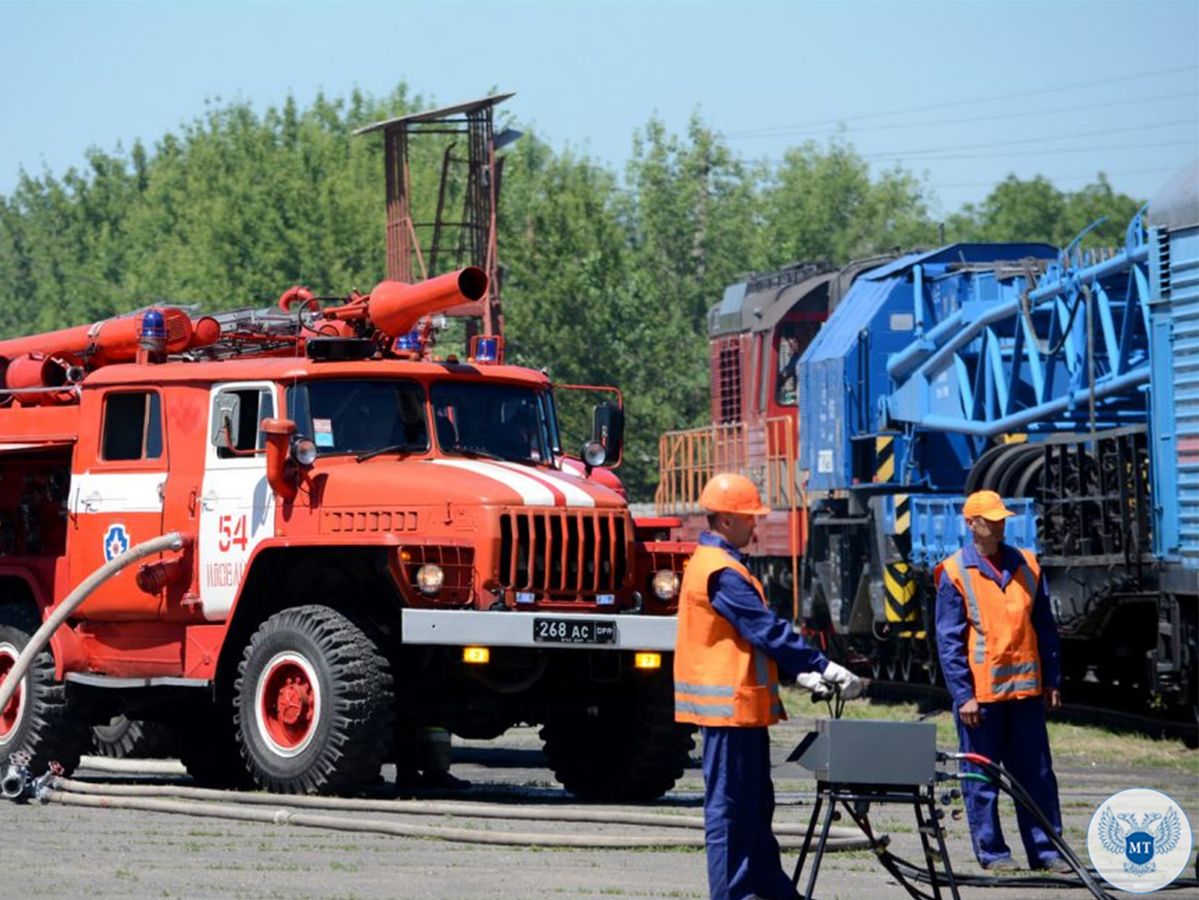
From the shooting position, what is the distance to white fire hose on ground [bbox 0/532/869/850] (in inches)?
446

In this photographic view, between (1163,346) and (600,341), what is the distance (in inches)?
1390

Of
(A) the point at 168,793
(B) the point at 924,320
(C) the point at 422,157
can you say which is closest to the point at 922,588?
(B) the point at 924,320

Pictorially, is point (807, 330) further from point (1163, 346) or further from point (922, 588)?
point (1163, 346)

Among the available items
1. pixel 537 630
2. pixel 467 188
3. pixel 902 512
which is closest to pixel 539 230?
pixel 467 188

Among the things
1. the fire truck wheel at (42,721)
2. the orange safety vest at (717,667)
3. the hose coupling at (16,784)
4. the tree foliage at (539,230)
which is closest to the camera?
the orange safety vest at (717,667)

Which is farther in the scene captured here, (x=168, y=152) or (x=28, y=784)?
(x=168, y=152)

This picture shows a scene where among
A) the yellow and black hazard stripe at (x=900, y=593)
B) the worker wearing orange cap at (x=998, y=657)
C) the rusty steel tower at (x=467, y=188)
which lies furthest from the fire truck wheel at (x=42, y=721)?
the rusty steel tower at (x=467, y=188)

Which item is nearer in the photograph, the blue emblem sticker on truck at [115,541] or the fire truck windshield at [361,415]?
the fire truck windshield at [361,415]

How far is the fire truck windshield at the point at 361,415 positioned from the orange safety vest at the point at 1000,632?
166 inches

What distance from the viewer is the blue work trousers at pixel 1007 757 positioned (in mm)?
11023

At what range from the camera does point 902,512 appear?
77.4 ft

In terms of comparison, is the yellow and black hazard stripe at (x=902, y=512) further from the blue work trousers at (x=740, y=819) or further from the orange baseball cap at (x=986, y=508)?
the blue work trousers at (x=740, y=819)

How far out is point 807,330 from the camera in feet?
94.0

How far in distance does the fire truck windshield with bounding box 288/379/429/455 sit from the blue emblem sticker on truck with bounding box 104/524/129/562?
1.54 meters
